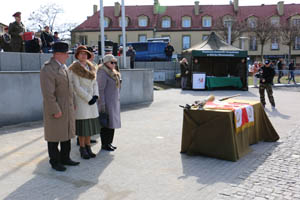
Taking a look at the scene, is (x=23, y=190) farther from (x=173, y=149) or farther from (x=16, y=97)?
(x=16, y=97)

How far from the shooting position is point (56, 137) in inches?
187

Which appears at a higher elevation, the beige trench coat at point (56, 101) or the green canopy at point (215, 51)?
the green canopy at point (215, 51)

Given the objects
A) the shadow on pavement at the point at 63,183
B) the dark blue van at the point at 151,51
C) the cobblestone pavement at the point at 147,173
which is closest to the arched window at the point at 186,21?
the dark blue van at the point at 151,51

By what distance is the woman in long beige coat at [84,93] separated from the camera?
518 centimetres

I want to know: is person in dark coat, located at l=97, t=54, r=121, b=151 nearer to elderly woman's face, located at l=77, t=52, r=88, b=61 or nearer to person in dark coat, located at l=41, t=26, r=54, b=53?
elderly woman's face, located at l=77, t=52, r=88, b=61

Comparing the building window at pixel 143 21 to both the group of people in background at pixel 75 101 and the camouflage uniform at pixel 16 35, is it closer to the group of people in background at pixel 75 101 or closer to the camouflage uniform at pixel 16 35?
the camouflage uniform at pixel 16 35

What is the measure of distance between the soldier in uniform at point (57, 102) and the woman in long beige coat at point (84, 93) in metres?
0.32

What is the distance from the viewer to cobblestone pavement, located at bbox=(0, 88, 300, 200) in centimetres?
415

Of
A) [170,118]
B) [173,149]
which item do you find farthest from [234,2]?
[173,149]

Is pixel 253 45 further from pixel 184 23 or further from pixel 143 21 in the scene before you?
pixel 143 21

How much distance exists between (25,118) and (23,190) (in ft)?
15.3

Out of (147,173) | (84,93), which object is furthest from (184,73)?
(147,173)

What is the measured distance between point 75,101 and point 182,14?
47.7 m

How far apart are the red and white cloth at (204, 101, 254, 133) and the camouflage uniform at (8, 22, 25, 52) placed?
6.85 meters
